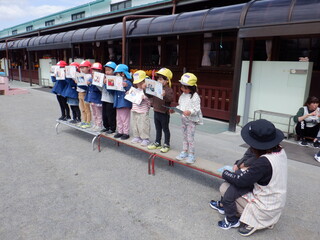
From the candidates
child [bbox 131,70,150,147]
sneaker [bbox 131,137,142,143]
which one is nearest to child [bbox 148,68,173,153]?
child [bbox 131,70,150,147]

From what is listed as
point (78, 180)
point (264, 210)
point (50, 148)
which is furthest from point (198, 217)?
point (50, 148)

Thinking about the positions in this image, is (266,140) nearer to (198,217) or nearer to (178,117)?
(198,217)

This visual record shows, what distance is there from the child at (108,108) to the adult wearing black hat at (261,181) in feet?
10.5

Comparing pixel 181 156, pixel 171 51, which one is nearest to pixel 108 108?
pixel 181 156

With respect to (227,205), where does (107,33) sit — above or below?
above

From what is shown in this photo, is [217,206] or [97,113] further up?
[97,113]

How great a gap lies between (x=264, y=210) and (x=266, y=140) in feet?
2.38

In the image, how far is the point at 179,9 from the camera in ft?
35.3

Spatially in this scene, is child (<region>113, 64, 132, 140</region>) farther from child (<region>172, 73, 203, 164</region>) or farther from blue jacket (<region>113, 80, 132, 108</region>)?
child (<region>172, 73, 203, 164</region>)

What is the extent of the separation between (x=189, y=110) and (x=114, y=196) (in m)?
1.62

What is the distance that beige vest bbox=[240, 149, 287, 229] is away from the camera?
251cm

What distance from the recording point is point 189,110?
3.78 meters

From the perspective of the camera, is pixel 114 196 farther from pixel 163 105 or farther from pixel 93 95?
pixel 93 95

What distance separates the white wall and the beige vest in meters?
4.26
